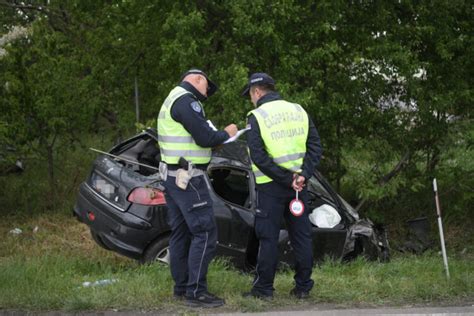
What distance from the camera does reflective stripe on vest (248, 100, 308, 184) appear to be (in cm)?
552

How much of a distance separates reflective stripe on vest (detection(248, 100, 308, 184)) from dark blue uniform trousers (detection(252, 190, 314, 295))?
21cm

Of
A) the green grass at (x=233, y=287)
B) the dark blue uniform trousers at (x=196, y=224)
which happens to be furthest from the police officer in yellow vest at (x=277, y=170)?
the dark blue uniform trousers at (x=196, y=224)

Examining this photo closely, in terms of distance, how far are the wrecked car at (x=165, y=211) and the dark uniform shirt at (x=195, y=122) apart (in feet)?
6.89

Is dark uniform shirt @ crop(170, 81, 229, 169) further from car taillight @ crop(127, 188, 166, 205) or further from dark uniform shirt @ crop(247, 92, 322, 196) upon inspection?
car taillight @ crop(127, 188, 166, 205)

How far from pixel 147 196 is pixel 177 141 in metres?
2.17

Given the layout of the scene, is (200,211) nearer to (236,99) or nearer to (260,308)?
(260,308)

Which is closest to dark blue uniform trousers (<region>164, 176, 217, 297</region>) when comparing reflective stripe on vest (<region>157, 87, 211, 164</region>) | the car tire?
reflective stripe on vest (<region>157, 87, 211, 164</region>)

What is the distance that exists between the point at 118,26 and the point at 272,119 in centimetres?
635

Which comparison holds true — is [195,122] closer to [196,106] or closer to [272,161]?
[196,106]

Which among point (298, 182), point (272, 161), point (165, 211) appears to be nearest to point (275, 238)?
point (298, 182)

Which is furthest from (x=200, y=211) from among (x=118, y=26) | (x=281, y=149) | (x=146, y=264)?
(x=118, y=26)

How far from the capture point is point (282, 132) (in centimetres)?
554

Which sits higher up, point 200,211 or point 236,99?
point 236,99

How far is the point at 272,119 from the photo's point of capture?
5520 millimetres
